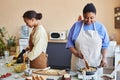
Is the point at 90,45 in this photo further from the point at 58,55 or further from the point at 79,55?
the point at 58,55

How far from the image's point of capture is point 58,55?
4691mm

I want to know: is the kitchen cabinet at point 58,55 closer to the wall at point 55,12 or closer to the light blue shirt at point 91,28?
the wall at point 55,12

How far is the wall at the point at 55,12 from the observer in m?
4.17

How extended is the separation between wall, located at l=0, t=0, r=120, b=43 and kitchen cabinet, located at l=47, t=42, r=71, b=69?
39 cm

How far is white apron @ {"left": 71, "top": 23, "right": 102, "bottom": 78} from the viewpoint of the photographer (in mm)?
2129

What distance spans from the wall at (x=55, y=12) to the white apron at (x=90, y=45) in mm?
2146

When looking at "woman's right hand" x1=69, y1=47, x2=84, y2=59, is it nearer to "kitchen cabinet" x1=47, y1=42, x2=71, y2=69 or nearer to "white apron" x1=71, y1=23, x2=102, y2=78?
Answer: "white apron" x1=71, y1=23, x2=102, y2=78

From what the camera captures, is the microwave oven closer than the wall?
No

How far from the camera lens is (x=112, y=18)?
4.15 metres

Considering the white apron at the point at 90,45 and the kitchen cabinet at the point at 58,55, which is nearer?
the white apron at the point at 90,45

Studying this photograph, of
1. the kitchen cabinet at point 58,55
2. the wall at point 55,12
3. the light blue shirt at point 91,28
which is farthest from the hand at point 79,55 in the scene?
the kitchen cabinet at point 58,55

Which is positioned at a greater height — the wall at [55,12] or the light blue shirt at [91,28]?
the wall at [55,12]

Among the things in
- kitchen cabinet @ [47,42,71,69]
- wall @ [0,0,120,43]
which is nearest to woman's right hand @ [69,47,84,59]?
wall @ [0,0,120,43]

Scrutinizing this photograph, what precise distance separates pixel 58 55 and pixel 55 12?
946mm
